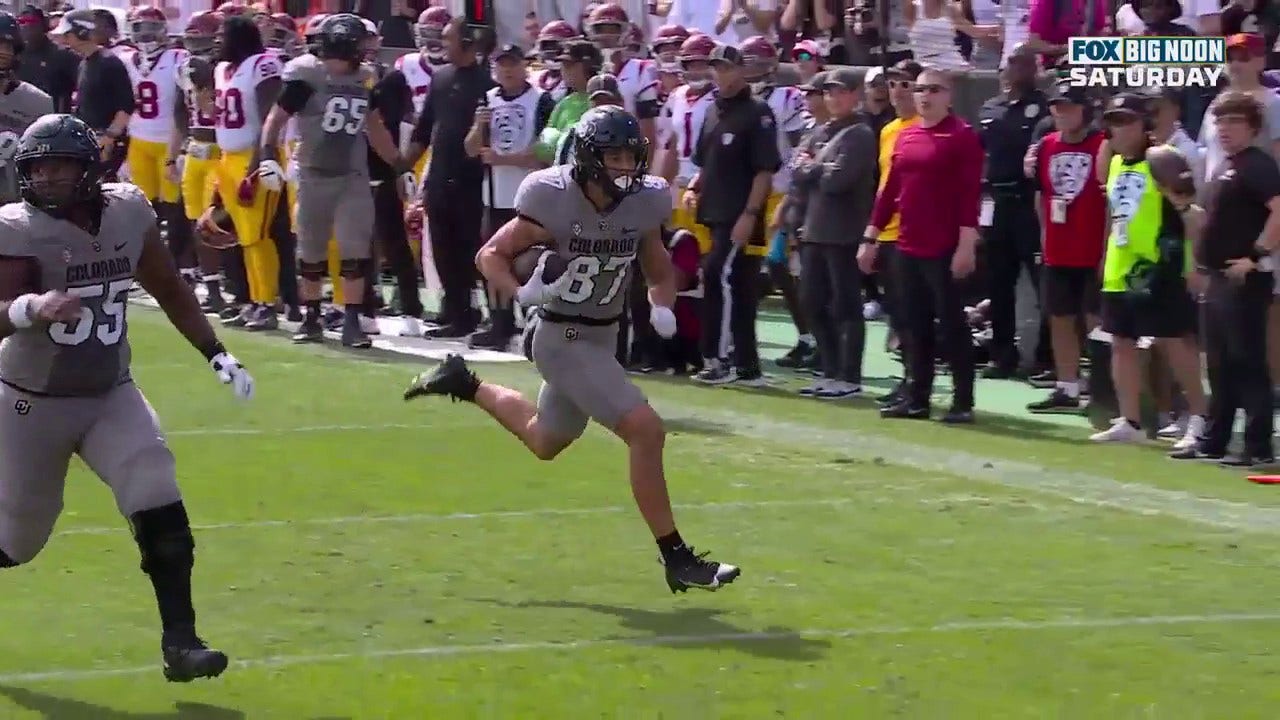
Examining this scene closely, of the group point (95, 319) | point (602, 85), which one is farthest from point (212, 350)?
point (602, 85)

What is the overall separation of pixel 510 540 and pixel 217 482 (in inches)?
76.8

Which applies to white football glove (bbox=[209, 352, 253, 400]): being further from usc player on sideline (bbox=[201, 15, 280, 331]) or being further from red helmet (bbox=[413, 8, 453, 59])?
red helmet (bbox=[413, 8, 453, 59])

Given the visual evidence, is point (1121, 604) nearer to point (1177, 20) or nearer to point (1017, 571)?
point (1017, 571)

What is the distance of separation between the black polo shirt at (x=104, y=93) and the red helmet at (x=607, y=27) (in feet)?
12.0

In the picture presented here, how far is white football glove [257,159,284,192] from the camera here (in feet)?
51.7

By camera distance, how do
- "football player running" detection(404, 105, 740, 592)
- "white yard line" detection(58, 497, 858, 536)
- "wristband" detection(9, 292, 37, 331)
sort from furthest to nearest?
"white yard line" detection(58, 497, 858, 536) < "football player running" detection(404, 105, 740, 592) < "wristband" detection(9, 292, 37, 331)

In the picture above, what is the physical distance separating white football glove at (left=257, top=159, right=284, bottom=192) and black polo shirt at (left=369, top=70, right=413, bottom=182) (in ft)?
2.41

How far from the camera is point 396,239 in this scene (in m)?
16.8

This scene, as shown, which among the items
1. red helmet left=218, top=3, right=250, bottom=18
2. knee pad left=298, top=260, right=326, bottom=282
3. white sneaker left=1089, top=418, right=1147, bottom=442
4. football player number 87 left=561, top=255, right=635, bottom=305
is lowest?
white sneaker left=1089, top=418, right=1147, bottom=442

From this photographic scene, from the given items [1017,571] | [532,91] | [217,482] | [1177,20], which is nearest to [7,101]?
[217,482]

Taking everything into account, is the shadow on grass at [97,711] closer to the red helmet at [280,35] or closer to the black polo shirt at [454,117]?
the black polo shirt at [454,117]

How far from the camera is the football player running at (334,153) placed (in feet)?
50.5

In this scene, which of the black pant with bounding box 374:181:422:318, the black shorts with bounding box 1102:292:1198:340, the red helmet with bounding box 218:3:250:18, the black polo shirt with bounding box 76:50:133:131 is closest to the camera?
the black shorts with bounding box 1102:292:1198:340

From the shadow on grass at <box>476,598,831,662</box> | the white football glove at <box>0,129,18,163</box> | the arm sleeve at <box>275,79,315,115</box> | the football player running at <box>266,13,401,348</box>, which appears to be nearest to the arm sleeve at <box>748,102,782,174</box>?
the football player running at <box>266,13,401,348</box>
